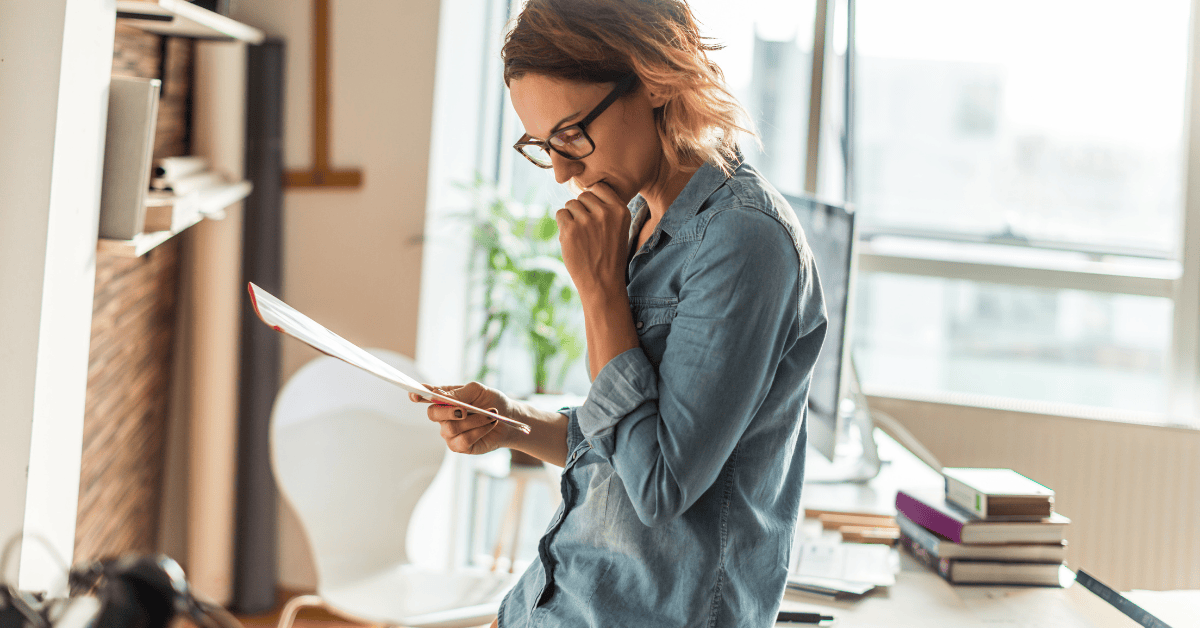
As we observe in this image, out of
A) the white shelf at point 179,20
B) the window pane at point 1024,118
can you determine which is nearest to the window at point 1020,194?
the window pane at point 1024,118

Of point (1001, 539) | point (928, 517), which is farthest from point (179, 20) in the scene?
point (1001, 539)

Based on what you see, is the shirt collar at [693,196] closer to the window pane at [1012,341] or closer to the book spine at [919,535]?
the book spine at [919,535]

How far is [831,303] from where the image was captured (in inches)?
64.5

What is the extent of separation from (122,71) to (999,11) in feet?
8.46

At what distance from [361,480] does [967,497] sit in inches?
51.7

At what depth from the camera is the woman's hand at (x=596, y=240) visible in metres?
0.86

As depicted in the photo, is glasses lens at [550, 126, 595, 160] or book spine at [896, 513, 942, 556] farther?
book spine at [896, 513, 942, 556]

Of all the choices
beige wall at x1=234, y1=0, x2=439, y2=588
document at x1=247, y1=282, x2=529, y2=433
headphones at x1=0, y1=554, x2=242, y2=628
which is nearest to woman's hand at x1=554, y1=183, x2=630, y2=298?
document at x1=247, y1=282, x2=529, y2=433

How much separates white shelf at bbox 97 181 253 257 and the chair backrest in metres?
0.44

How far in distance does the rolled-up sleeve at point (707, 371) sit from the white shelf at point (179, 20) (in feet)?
3.78

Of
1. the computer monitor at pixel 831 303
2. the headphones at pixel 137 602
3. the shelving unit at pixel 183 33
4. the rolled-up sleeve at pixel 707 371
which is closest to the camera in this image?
the headphones at pixel 137 602

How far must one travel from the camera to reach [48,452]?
1133mm

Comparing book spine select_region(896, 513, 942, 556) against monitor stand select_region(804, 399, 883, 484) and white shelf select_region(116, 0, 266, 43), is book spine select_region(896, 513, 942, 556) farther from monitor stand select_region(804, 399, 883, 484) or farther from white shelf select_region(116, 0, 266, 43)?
white shelf select_region(116, 0, 266, 43)

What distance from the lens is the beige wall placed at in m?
2.57
